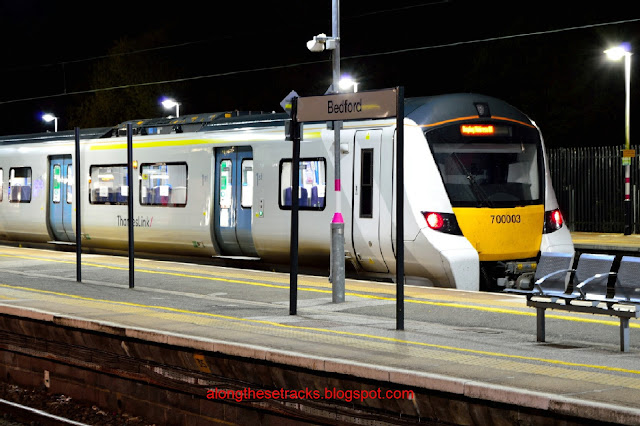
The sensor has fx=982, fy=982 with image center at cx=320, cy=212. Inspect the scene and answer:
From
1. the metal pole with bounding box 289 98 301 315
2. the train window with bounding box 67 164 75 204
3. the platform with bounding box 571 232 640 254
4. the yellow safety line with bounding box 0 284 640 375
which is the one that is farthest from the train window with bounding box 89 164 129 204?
the platform with bounding box 571 232 640 254

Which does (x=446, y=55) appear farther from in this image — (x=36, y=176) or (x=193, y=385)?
(x=193, y=385)

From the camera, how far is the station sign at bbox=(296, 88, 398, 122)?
10.4 m

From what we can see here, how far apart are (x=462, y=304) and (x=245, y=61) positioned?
55.0m

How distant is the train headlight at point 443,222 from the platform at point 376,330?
1001mm

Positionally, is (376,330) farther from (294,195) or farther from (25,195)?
(25,195)

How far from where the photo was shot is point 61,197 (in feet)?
75.4

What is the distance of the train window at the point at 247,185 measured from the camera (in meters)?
18.3

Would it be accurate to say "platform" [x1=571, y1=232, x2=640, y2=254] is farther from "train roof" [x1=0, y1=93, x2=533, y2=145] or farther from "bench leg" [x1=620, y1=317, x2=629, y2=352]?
"bench leg" [x1=620, y1=317, x2=629, y2=352]

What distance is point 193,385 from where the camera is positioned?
8.96 m

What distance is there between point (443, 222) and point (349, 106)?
457 cm

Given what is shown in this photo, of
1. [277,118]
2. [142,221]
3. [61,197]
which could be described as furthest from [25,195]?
[277,118]

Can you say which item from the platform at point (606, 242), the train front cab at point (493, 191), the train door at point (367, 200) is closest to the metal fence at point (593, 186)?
the platform at point (606, 242)

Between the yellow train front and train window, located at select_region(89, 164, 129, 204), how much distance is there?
323 inches

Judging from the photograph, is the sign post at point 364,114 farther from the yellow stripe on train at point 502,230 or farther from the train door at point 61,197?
the train door at point 61,197
